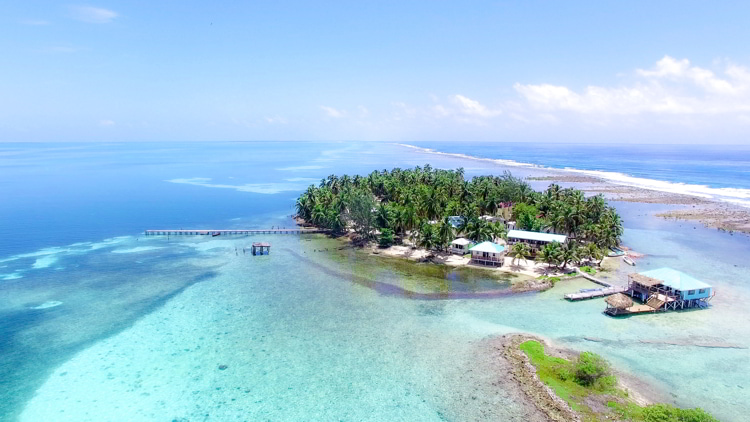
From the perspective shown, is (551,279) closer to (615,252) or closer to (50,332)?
(615,252)

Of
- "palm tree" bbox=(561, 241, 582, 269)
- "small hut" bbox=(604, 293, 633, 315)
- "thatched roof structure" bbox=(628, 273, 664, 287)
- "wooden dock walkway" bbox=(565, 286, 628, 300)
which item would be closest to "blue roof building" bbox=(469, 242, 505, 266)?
"palm tree" bbox=(561, 241, 582, 269)

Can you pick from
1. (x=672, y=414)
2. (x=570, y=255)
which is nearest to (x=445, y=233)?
(x=570, y=255)

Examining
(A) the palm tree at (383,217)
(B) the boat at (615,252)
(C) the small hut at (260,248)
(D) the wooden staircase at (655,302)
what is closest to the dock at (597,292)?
(D) the wooden staircase at (655,302)

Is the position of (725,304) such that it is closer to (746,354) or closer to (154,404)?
(746,354)

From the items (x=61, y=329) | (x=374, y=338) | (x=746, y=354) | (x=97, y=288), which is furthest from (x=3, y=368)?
(x=746, y=354)

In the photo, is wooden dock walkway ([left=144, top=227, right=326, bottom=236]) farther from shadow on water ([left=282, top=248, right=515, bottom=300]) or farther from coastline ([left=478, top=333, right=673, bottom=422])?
coastline ([left=478, top=333, right=673, bottom=422])

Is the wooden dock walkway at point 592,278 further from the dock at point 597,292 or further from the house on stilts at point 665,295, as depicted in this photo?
the house on stilts at point 665,295
